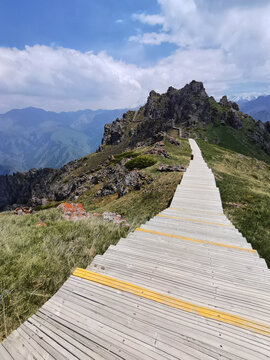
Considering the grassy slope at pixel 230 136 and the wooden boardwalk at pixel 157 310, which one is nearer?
the wooden boardwalk at pixel 157 310

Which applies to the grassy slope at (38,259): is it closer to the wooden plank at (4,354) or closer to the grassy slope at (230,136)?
the wooden plank at (4,354)

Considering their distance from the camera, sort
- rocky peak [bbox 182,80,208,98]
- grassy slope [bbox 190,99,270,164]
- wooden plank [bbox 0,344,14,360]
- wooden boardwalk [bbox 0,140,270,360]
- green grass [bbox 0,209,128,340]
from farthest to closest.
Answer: rocky peak [bbox 182,80,208,98] < grassy slope [bbox 190,99,270,164] < green grass [bbox 0,209,128,340] < wooden boardwalk [bbox 0,140,270,360] < wooden plank [bbox 0,344,14,360]

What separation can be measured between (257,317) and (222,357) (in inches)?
46.1

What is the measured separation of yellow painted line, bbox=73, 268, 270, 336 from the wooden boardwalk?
0.05 feet

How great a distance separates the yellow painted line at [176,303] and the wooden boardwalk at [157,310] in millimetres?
16

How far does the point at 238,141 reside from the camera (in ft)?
272

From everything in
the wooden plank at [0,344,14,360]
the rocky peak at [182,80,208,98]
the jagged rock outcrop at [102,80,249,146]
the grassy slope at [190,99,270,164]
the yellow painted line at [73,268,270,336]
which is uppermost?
the rocky peak at [182,80,208,98]

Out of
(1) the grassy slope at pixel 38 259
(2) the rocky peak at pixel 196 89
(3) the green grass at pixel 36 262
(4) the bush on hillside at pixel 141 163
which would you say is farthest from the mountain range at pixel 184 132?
(3) the green grass at pixel 36 262

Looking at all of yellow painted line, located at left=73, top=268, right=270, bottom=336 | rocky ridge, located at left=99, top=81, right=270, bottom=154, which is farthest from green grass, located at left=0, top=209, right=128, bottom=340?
rocky ridge, located at left=99, top=81, right=270, bottom=154

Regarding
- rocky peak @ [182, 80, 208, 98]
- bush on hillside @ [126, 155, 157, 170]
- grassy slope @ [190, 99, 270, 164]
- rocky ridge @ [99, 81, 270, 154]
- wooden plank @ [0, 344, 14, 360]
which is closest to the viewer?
wooden plank @ [0, 344, 14, 360]

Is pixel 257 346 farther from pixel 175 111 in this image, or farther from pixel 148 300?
pixel 175 111

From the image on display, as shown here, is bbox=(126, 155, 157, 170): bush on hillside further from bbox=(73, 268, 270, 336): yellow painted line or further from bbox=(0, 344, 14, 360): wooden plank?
bbox=(0, 344, 14, 360): wooden plank

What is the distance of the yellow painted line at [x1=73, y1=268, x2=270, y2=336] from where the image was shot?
278cm

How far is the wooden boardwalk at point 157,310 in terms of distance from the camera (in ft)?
7.87
